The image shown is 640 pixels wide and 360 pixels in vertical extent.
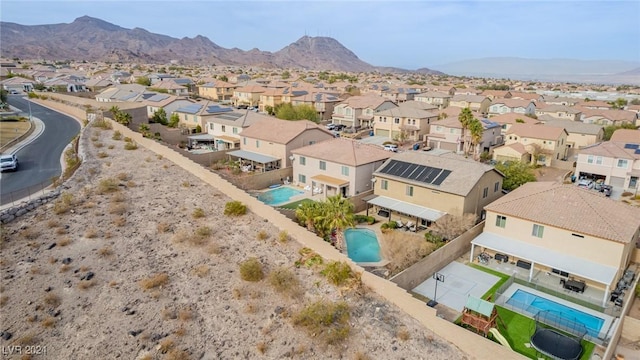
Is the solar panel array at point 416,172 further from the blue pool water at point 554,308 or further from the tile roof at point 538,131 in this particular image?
the tile roof at point 538,131

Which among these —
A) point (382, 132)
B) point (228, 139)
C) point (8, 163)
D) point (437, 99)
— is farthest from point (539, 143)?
point (8, 163)

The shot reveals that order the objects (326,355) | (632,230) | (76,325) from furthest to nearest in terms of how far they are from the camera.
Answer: (632,230) < (76,325) < (326,355)

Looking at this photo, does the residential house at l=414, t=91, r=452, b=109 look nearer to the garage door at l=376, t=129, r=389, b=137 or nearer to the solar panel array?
the garage door at l=376, t=129, r=389, b=137

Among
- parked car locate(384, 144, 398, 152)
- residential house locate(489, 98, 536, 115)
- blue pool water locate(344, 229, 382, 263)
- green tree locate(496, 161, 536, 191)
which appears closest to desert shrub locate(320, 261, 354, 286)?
blue pool water locate(344, 229, 382, 263)

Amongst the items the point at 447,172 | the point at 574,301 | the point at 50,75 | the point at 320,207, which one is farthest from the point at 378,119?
the point at 50,75

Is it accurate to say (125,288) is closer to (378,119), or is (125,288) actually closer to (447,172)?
(447,172)

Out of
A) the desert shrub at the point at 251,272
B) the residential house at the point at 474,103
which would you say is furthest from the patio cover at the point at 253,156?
the residential house at the point at 474,103

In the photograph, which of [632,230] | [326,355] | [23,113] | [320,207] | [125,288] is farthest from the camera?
[23,113]

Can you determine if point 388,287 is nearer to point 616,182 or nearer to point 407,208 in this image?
point 407,208
